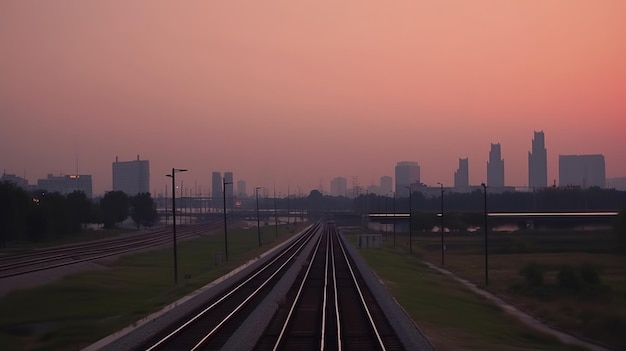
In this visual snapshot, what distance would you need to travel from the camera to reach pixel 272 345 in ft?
75.3

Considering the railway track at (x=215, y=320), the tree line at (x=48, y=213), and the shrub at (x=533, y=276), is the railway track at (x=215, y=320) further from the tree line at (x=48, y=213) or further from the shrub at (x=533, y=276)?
the tree line at (x=48, y=213)

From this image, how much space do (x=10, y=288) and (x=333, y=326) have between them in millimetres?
20921

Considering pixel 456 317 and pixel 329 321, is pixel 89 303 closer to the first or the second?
pixel 329 321

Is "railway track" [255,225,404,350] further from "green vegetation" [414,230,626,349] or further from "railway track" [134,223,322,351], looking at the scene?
"green vegetation" [414,230,626,349]

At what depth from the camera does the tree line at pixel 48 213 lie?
7944cm

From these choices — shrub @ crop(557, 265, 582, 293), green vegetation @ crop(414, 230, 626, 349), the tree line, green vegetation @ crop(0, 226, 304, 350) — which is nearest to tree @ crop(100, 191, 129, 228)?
the tree line

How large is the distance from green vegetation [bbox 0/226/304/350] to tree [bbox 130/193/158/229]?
A: 8821 cm

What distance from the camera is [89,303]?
37.3 metres

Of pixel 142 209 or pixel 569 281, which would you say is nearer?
pixel 569 281

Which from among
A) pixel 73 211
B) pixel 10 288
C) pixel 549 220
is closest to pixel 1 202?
pixel 73 211

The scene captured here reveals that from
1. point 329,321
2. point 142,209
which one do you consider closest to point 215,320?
point 329,321

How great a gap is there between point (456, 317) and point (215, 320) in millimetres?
10961

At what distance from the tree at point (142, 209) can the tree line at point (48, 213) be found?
291 inches

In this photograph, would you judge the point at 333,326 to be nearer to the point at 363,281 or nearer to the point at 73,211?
the point at 363,281
